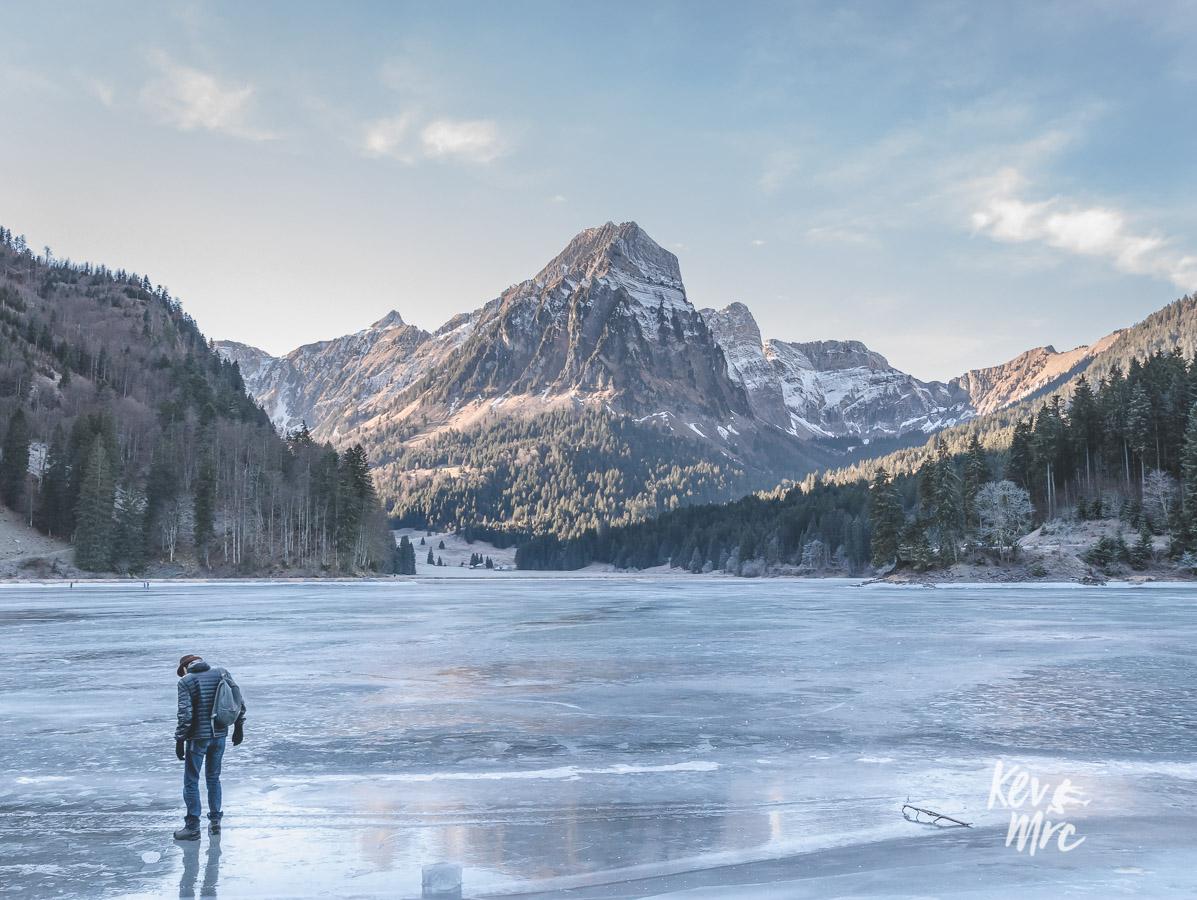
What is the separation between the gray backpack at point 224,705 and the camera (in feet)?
40.4

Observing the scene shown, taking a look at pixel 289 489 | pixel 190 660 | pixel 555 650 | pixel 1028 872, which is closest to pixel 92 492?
pixel 289 489

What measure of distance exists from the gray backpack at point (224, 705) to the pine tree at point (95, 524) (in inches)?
4597

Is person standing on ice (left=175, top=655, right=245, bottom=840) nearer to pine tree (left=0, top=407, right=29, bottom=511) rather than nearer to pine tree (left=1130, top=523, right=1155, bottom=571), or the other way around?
pine tree (left=1130, top=523, right=1155, bottom=571)

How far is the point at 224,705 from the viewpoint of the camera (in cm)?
1239

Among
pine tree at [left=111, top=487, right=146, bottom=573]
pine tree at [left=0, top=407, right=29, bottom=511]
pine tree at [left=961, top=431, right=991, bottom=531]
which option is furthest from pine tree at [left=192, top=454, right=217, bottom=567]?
pine tree at [left=961, top=431, right=991, bottom=531]

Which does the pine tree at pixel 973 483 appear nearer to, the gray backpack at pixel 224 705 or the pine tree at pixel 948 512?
the pine tree at pixel 948 512

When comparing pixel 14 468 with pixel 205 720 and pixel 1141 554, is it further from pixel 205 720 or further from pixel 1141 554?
pixel 1141 554

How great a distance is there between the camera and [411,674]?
91.8ft

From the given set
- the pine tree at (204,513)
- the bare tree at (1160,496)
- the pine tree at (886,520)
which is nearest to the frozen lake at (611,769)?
the bare tree at (1160,496)
